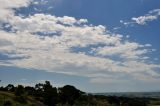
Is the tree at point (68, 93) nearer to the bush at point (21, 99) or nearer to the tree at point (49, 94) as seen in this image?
the tree at point (49, 94)

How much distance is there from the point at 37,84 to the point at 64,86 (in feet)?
34.8

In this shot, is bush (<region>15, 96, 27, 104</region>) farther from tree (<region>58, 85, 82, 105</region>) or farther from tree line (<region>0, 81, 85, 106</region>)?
tree (<region>58, 85, 82, 105</region>)

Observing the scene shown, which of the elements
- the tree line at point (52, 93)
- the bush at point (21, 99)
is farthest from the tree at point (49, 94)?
the bush at point (21, 99)

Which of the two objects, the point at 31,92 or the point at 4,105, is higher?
the point at 31,92

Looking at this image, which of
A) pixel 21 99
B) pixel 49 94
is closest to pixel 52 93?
pixel 49 94

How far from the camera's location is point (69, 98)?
107 metres

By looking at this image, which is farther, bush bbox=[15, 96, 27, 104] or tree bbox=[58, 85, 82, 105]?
tree bbox=[58, 85, 82, 105]

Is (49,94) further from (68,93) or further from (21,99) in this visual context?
(21,99)

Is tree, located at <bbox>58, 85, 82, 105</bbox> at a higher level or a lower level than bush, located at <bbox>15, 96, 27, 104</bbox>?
higher

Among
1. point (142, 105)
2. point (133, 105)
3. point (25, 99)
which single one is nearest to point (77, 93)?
point (25, 99)

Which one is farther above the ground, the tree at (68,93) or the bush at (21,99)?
the tree at (68,93)

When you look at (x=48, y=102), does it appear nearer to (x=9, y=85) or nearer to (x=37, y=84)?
(x=37, y=84)

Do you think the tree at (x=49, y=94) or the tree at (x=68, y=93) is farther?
the tree at (x=68, y=93)

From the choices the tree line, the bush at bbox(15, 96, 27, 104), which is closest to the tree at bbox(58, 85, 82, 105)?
the tree line
